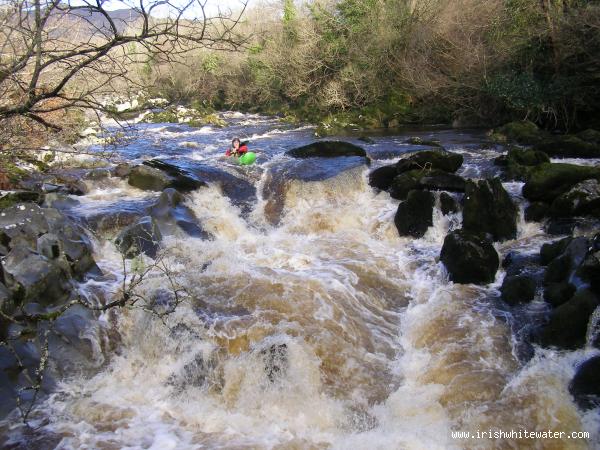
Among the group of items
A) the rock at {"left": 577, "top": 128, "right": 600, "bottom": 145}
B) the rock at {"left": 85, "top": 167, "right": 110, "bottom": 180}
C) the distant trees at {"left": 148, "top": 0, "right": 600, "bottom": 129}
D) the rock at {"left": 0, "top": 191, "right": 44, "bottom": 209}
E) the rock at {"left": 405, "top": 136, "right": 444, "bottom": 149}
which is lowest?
the rock at {"left": 405, "top": 136, "right": 444, "bottom": 149}

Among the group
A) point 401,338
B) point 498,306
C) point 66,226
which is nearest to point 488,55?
point 498,306

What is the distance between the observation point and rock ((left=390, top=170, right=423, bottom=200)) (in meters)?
9.02

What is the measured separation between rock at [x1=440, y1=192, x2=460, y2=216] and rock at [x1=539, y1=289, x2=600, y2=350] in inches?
130

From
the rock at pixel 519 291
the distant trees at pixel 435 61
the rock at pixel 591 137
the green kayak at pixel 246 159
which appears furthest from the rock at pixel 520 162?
the green kayak at pixel 246 159

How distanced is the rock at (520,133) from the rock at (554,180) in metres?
4.40

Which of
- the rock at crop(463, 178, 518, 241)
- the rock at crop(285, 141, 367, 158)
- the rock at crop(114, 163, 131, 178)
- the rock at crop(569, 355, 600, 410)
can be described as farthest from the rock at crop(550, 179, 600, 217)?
the rock at crop(114, 163, 131, 178)

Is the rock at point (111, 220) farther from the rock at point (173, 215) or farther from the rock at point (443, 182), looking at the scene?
the rock at point (443, 182)

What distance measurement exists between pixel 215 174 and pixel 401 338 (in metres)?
5.94

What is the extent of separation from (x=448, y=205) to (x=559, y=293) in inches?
116

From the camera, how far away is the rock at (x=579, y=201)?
23.4 feet

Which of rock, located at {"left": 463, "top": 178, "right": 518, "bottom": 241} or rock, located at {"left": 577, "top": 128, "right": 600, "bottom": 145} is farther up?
rock, located at {"left": 577, "top": 128, "right": 600, "bottom": 145}

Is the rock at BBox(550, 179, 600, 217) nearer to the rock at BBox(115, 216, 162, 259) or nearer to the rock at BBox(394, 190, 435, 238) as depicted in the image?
the rock at BBox(394, 190, 435, 238)

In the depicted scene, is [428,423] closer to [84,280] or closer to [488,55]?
[84,280]

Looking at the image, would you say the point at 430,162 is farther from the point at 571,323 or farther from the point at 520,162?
the point at 571,323
